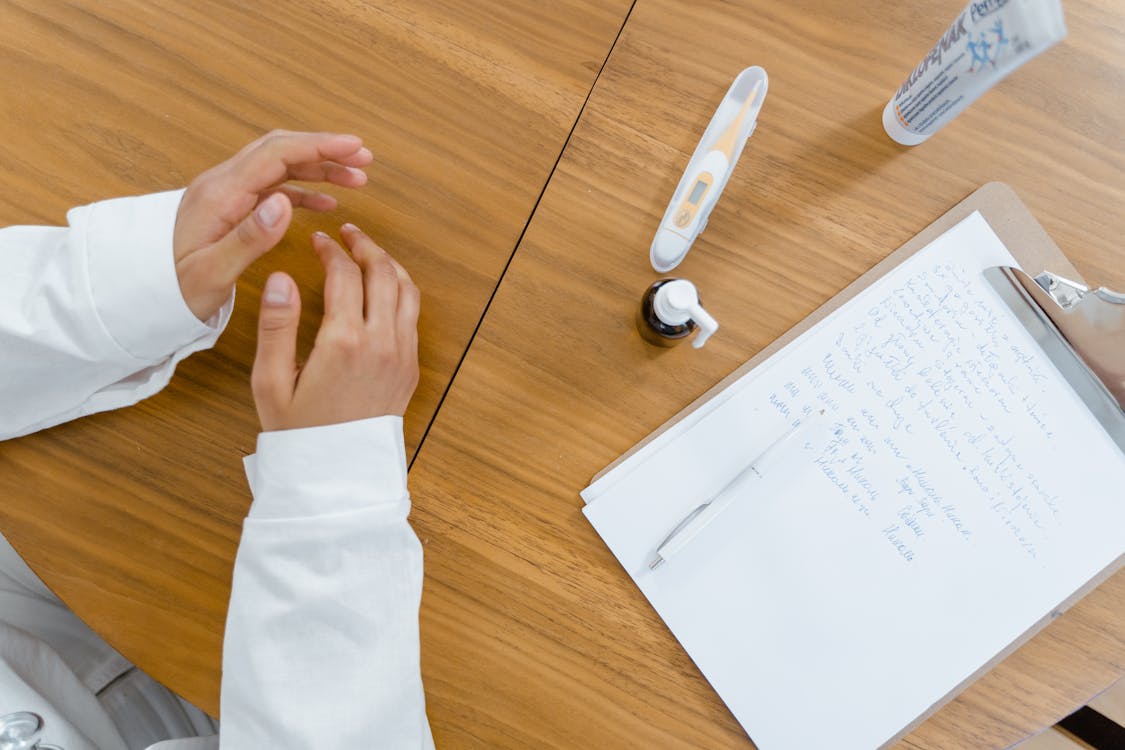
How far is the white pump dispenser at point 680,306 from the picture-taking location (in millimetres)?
483

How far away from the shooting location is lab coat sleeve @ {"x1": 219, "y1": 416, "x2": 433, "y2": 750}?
0.48m

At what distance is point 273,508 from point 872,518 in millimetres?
459

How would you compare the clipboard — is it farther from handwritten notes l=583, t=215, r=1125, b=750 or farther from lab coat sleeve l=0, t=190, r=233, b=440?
lab coat sleeve l=0, t=190, r=233, b=440

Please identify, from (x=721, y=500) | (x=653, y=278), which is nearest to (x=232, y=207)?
(x=653, y=278)

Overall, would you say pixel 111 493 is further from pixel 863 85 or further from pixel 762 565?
pixel 863 85

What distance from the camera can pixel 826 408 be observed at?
54 centimetres

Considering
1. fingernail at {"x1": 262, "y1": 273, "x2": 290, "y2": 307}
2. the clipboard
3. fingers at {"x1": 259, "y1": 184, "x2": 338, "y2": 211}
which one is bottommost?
the clipboard

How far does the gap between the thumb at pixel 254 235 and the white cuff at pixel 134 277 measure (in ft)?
0.13

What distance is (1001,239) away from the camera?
22.5 inches

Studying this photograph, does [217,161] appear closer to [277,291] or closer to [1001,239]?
[277,291]

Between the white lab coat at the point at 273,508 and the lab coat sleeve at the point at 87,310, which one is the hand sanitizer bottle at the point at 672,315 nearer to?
the white lab coat at the point at 273,508

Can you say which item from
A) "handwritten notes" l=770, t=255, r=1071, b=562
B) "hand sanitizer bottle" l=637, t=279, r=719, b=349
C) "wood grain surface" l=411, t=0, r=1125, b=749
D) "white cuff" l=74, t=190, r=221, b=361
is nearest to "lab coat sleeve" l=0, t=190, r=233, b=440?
"white cuff" l=74, t=190, r=221, b=361

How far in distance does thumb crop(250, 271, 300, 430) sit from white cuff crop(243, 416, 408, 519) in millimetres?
26

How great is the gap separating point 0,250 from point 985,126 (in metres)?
0.81
